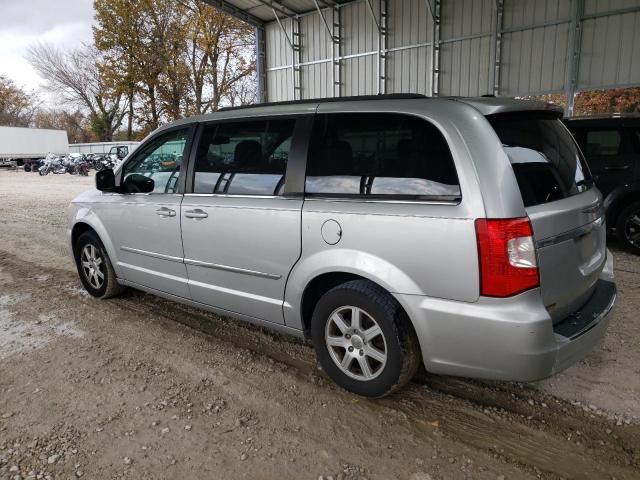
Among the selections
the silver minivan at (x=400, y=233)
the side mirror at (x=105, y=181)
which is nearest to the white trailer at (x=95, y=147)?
the side mirror at (x=105, y=181)

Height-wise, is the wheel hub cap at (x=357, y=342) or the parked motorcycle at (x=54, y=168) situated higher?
the parked motorcycle at (x=54, y=168)

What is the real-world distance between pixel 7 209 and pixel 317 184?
1216 centimetres

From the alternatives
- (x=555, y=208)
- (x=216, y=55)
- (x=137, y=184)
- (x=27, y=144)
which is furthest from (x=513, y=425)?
(x=27, y=144)

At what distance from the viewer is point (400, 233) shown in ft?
8.16

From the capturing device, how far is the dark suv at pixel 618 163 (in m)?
6.37

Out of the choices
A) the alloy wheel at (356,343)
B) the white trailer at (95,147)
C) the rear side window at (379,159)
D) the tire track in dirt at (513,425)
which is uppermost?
the white trailer at (95,147)

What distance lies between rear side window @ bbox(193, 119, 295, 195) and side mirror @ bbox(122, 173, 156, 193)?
613 millimetres

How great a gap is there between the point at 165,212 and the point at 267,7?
13802 mm

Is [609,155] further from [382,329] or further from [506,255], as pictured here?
[382,329]

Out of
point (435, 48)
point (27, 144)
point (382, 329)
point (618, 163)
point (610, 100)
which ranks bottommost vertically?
point (382, 329)

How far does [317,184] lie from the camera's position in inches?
114

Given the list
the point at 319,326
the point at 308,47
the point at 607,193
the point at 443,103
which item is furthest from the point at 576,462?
the point at 308,47

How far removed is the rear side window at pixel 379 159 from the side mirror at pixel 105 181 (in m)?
2.21

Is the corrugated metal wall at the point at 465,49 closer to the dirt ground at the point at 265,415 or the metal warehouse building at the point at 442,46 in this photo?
the metal warehouse building at the point at 442,46
